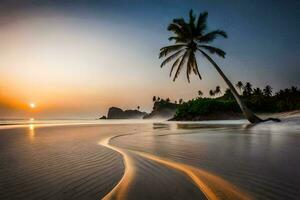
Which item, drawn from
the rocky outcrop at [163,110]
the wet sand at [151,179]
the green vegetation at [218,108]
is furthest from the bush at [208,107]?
the rocky outcrop at [163,110]

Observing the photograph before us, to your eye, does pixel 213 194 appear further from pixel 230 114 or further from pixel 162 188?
pixel 230 114

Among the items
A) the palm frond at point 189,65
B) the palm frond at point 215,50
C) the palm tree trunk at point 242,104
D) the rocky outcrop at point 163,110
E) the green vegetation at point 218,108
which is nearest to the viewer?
the palm tree trunk at point 242,104

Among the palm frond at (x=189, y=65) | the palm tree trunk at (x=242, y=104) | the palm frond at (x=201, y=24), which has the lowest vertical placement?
the palm tree trunk at (x=242, y=104)

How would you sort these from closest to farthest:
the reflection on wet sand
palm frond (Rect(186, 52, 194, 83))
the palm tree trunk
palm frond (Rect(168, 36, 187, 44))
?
the reflection on wet sand, the palm tree trunk, palm frond (Rect(186, 52, 194, 83)), palm frond (Rect(168, 36, 187, 44))

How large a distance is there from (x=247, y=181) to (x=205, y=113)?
123 feet

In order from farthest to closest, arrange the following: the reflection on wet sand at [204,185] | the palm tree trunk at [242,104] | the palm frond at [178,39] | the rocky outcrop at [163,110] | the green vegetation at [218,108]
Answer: the rocky outcrop at [163,110] < the green vegetation at [218,108] < the palm frond at [178,39] < the palm tree trunk at [242,104] < the reflection on wet sand at [204,185]

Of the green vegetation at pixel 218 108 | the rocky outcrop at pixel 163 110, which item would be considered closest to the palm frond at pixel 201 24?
the green vegetation at pixel 218 108

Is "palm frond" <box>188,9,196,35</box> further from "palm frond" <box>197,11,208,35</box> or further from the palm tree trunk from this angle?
the palm tree trunk

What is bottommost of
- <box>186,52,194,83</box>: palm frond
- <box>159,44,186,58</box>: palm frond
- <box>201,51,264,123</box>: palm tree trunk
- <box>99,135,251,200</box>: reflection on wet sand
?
<box>99,135,251,200</box>: reflection on wet sand

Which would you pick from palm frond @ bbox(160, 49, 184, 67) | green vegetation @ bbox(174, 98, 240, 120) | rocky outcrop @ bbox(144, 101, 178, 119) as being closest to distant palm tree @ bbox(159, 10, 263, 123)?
palm frond @ bbox(160, 49, 184, 67)

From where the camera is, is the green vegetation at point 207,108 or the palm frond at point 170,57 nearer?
the palm frond at point 170,57

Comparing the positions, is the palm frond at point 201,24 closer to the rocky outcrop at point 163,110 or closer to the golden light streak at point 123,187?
the golden light streak at point 123,187

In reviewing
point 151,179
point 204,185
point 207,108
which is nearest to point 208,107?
point 207,108

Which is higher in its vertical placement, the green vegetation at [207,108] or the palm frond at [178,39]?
the palm frond at [178,39]
